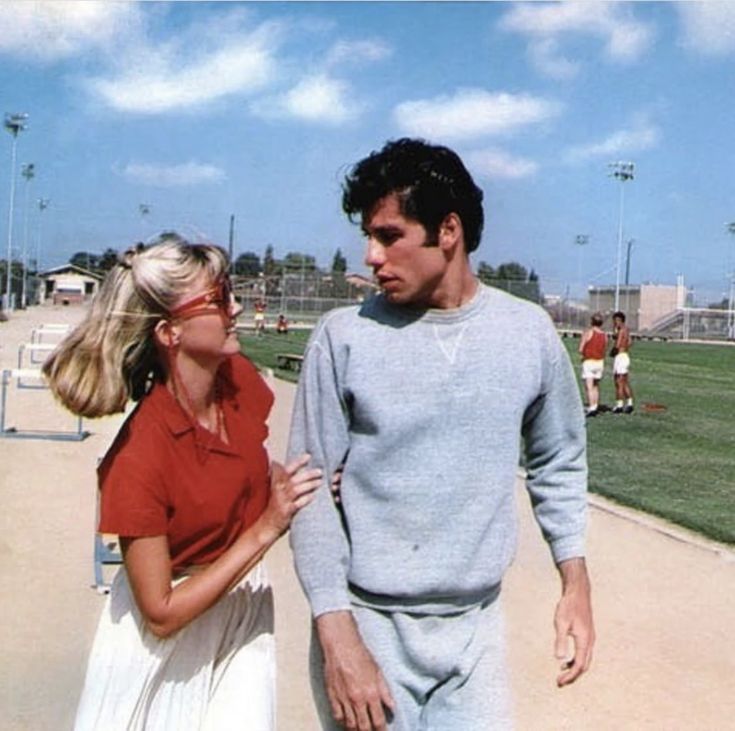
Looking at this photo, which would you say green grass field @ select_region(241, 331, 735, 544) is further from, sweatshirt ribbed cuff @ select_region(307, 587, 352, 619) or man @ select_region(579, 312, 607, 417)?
sweatshirt ribbed cuff @ select_region(307, 587, 352, 619)

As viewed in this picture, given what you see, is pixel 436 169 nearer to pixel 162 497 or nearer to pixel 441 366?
pixel 441 366

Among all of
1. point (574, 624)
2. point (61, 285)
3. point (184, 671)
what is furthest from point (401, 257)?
point (61, 285)

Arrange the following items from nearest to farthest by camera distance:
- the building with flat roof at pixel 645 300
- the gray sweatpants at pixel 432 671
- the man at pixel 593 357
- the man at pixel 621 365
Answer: the gray sweatpants at pixel 432 671
the man at pixel 593 357
the man at pixel 621 365
the building with flat roof at pixel 645 300

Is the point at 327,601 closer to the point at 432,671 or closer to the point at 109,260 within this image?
the point at 432,671

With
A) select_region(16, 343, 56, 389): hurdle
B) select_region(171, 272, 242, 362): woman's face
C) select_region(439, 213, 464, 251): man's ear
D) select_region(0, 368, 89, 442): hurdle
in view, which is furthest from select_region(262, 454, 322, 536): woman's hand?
select_region(16, 343, 56, 389): hurdle

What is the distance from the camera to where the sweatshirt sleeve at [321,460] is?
2.61 meters

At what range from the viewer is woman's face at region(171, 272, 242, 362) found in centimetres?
289

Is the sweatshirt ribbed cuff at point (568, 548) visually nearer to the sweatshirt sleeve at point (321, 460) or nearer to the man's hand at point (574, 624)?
the man's hand at point (574, 624)

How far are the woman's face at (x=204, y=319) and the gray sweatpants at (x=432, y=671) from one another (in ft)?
2.30

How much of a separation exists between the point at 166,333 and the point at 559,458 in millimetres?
940

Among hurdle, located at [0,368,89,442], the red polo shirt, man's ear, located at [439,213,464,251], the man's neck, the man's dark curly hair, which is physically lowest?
hurdle, located at [0,368,89,442]

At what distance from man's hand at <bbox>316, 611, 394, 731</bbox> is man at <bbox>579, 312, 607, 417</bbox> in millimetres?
17487

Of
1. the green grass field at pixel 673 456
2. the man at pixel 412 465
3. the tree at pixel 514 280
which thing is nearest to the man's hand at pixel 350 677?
the man at pixel 412 465

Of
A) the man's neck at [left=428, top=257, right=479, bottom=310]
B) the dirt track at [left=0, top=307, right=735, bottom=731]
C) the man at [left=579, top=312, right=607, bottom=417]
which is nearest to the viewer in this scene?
the man's neck at [left=428, top=257, right=479, bottom=310]
